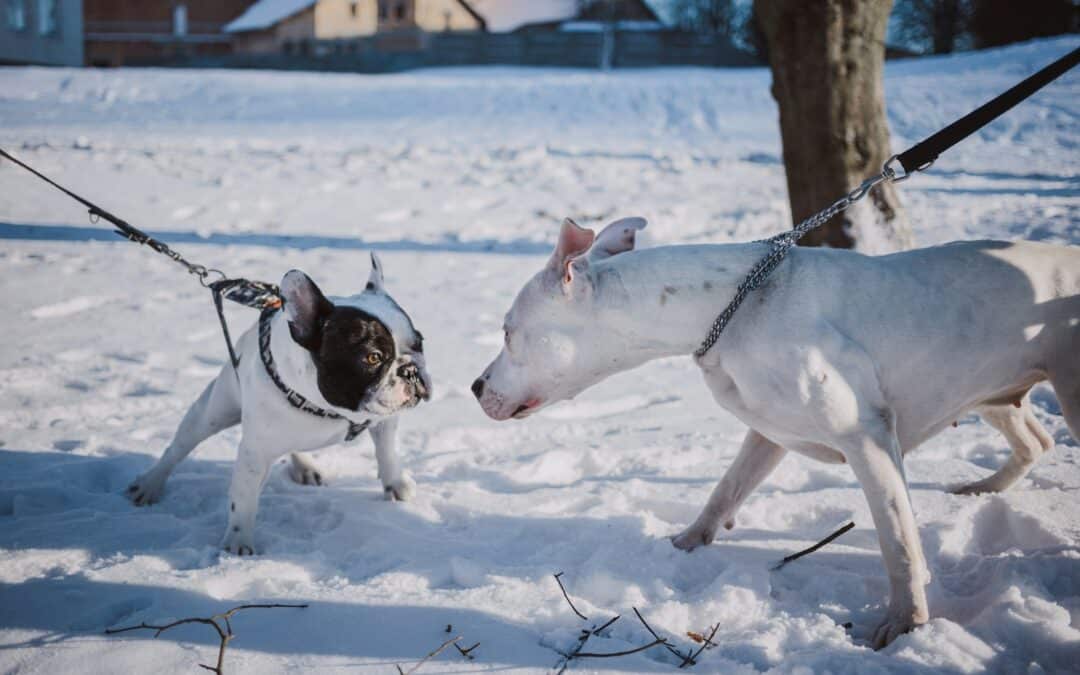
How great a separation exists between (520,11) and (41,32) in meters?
29.6

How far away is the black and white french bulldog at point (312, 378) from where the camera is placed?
3.01 metres

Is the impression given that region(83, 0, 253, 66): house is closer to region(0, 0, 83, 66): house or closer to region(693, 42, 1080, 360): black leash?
region(0, 0, 83, 66): house

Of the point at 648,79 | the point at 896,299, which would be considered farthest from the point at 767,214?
the point at 648,79

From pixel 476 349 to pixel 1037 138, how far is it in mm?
10471

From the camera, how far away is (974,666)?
2.39 meters

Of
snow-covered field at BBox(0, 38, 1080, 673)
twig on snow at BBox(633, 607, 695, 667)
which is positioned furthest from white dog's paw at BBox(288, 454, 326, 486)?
twig on snow at BBox(633, 607, 695, 667)

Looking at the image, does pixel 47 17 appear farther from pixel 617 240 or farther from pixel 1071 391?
pixel 1071 391

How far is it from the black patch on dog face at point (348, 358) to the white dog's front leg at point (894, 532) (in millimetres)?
1665

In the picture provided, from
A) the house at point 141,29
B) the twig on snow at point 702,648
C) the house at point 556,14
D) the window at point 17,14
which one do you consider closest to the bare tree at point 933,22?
the house at point 556,14

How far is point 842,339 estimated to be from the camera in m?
2.67

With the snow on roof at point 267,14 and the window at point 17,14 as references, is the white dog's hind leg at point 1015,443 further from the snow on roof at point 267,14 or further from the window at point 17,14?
the snow on roof at point 267,14

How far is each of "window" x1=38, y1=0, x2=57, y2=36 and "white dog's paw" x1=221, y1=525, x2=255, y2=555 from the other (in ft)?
82.5

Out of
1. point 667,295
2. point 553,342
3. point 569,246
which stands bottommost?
point 553,342

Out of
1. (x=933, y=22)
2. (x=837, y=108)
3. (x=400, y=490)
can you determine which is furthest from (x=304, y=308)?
(x=933, y=22)
